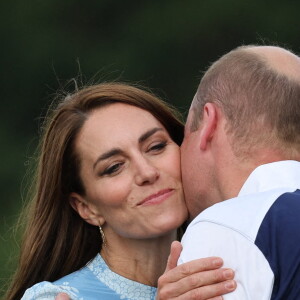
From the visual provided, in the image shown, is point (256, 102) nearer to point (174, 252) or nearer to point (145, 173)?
point (174, 252)

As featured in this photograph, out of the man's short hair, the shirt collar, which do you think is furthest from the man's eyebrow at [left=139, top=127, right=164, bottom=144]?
the shirt collar

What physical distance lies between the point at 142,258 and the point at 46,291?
37cm

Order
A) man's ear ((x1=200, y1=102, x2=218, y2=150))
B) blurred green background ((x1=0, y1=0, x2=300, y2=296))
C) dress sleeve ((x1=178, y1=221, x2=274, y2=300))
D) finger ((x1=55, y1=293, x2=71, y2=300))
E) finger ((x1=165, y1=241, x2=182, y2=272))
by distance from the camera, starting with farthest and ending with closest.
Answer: blurred green background ((x1=0, y1=0, x2=300, y2=296)), finger ((x1=55, y1=293, x2=71, y2=300)), man's ear ((x1=200, y1=102, x2=218, y2=150)), finger ((x1=165, y1=241, x2=182, y2=272)), dress sleeve ((x1=178, y1=221, x2=274, y2=300))

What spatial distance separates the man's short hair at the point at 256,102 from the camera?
381 cm

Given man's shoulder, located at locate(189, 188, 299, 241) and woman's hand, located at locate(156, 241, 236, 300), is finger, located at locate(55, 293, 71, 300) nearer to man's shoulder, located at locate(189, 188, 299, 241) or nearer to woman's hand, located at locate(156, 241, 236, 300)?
woman's hand, located at locate(156, 241, 236, 300)

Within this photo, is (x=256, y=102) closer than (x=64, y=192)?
Yes

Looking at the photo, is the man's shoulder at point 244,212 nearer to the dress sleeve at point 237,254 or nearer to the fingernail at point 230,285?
the dress sleeve at point 237,254

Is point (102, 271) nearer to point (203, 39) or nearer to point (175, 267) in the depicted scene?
point (175, 267)

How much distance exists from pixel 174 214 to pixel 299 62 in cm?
73

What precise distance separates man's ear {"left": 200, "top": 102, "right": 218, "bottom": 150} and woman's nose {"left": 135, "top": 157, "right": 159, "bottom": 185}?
0.44 metres

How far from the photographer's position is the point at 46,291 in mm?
4438

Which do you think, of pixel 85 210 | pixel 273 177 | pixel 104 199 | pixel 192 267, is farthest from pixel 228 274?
pixel 85 210

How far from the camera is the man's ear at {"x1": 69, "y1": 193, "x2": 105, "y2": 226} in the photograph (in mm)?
4660

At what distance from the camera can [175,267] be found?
3662 millimetres
